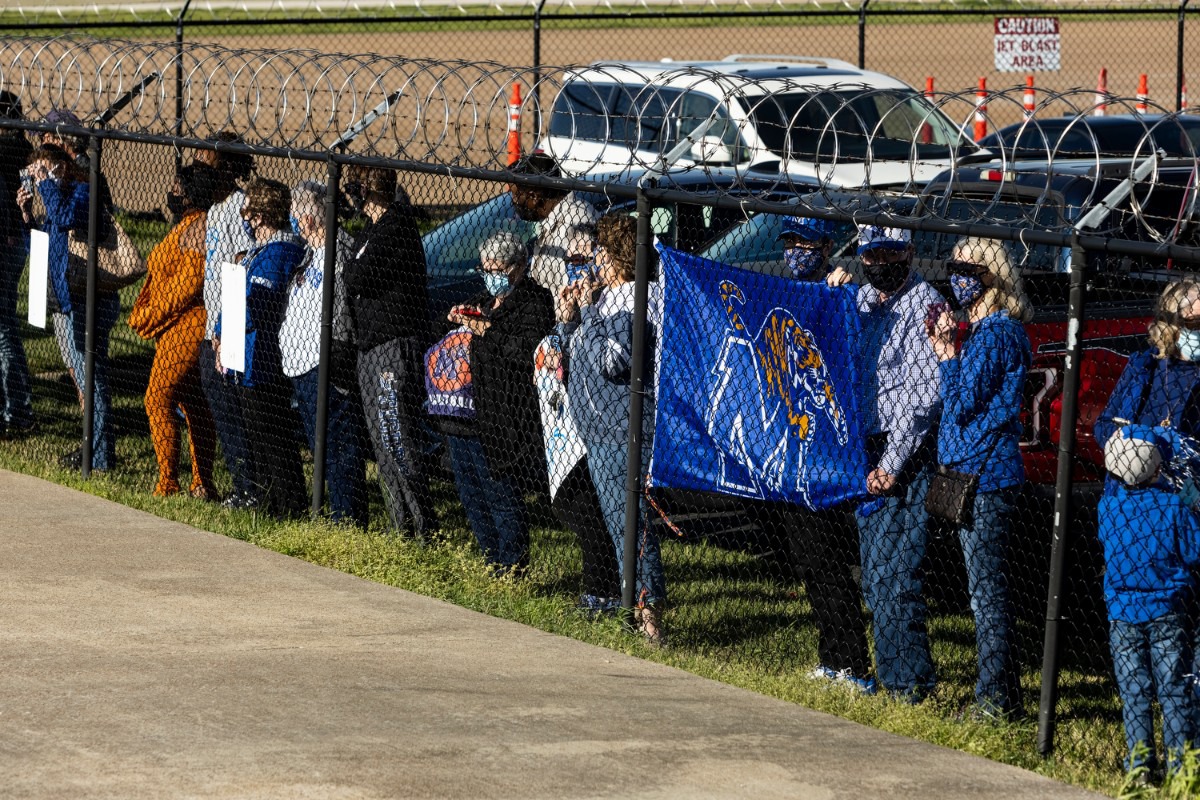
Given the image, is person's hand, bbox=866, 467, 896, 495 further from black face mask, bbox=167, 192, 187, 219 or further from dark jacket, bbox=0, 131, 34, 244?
dark jacket, bbox=0, 131, 34, 244

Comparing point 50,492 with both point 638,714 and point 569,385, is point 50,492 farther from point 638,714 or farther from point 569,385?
point 638,714

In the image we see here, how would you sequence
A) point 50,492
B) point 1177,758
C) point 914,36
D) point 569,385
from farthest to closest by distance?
point 914,36
point 50,492
point 569,385
point 1177,758

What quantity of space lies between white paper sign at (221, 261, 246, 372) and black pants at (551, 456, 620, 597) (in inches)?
77.1

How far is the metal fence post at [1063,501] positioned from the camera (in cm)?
539

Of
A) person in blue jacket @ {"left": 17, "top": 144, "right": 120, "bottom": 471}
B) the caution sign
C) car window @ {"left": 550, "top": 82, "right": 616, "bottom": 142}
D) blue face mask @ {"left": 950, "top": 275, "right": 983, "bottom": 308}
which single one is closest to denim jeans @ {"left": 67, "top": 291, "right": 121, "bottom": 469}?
person in blue jacket @ {"left": 17, "top": 144, "right": 120, "bottom": 471}

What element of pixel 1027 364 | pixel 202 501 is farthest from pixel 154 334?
pixel 1027 364

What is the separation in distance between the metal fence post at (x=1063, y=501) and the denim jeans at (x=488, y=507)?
8.97 ft

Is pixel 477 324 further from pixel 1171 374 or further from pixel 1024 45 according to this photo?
pixel 1024 45

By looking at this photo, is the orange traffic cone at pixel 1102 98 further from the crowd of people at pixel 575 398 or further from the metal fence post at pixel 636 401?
the metal fence post at pixel 636 401

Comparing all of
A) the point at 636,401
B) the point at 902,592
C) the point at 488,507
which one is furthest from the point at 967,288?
the point at 488,507

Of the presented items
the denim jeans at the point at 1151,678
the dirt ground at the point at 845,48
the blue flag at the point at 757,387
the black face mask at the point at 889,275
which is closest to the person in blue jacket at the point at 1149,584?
the denim jeans at the point at 1151,678

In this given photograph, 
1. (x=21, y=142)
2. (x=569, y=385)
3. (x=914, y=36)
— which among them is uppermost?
(x=914, y=36)

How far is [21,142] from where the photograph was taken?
10617mm

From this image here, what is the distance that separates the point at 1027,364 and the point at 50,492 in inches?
200
